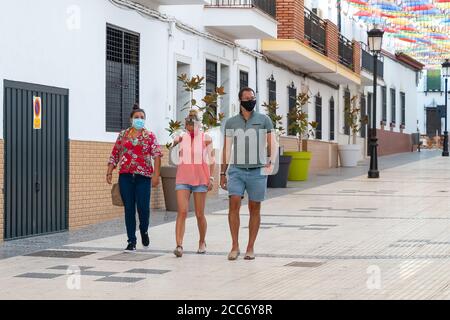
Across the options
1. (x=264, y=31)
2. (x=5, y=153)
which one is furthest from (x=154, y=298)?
(x=264, y=31)

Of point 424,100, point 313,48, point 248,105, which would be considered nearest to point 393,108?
point 313,48

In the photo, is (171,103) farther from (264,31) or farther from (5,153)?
(5,153)

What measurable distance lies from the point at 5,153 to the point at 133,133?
1987mm

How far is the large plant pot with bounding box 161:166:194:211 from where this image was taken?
Answer: 1777 centimetres

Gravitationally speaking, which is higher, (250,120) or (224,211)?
(250,120)

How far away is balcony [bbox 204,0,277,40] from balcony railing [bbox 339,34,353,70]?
1000 cm

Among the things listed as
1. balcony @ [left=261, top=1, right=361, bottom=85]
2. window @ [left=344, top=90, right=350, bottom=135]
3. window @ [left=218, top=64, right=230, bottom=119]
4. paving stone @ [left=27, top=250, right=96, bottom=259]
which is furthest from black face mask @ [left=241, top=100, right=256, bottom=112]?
window @ [left=344, top=90, right=350, bottom=135]

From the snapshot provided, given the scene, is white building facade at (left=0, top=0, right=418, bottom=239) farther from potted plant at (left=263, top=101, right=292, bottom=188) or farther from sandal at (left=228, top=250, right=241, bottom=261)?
sandal at (left=228, top=250, right=241, bottom=261)

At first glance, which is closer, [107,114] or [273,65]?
[107,114]

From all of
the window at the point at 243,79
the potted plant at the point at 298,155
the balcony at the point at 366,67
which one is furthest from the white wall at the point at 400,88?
the window at the point at 243,79

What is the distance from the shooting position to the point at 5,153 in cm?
1313

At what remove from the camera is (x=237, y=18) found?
70.8 ft

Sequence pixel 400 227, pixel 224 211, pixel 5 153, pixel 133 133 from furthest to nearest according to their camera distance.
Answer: pixel 224 211 < pixel 400 227 < pixel 5 153 < pixel 133 133

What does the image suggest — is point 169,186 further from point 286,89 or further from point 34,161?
point 286,89
